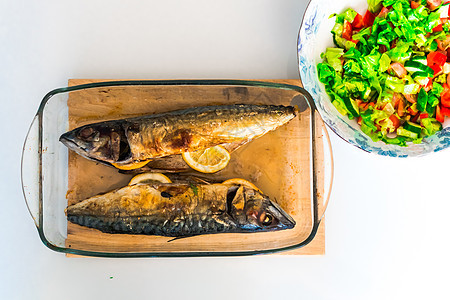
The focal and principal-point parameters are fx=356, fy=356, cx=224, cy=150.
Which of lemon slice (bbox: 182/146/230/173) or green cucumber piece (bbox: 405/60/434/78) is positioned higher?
green cucumber piece (bbox: 405/60/434/78)

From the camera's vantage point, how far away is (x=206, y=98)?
50.1 inches

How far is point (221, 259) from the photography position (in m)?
1.39

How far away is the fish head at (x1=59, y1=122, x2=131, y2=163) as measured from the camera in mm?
1186

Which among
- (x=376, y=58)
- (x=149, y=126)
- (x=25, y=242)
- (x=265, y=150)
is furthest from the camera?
(x=25, y=242)

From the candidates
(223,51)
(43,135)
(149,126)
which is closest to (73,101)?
(43,135)

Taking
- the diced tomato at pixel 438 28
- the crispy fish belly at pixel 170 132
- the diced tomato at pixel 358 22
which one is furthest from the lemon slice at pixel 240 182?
the diced tomato at pixel 438 28

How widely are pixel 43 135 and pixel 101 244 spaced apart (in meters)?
0.44

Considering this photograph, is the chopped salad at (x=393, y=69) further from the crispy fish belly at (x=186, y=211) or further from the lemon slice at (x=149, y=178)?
the lemon slice at (x=149, y=178)

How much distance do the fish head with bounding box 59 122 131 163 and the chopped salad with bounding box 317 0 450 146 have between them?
27.3 inches

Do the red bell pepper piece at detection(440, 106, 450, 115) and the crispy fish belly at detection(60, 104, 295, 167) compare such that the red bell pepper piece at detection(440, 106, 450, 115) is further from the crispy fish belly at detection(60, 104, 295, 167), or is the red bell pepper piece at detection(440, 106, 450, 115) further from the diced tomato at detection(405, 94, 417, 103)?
the crispy fish belly at detection(60, 104, 295, 167)

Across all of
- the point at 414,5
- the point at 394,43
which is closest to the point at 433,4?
the point at 414,5

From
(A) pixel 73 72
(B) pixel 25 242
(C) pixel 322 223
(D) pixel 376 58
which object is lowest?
(B) pixel 25 242

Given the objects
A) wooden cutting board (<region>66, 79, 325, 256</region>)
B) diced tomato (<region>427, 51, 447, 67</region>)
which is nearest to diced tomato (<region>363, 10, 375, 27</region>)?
diced tomato (<region>427, 51, 447, 67</region>)

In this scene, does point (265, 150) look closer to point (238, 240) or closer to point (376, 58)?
point (238, 240)
